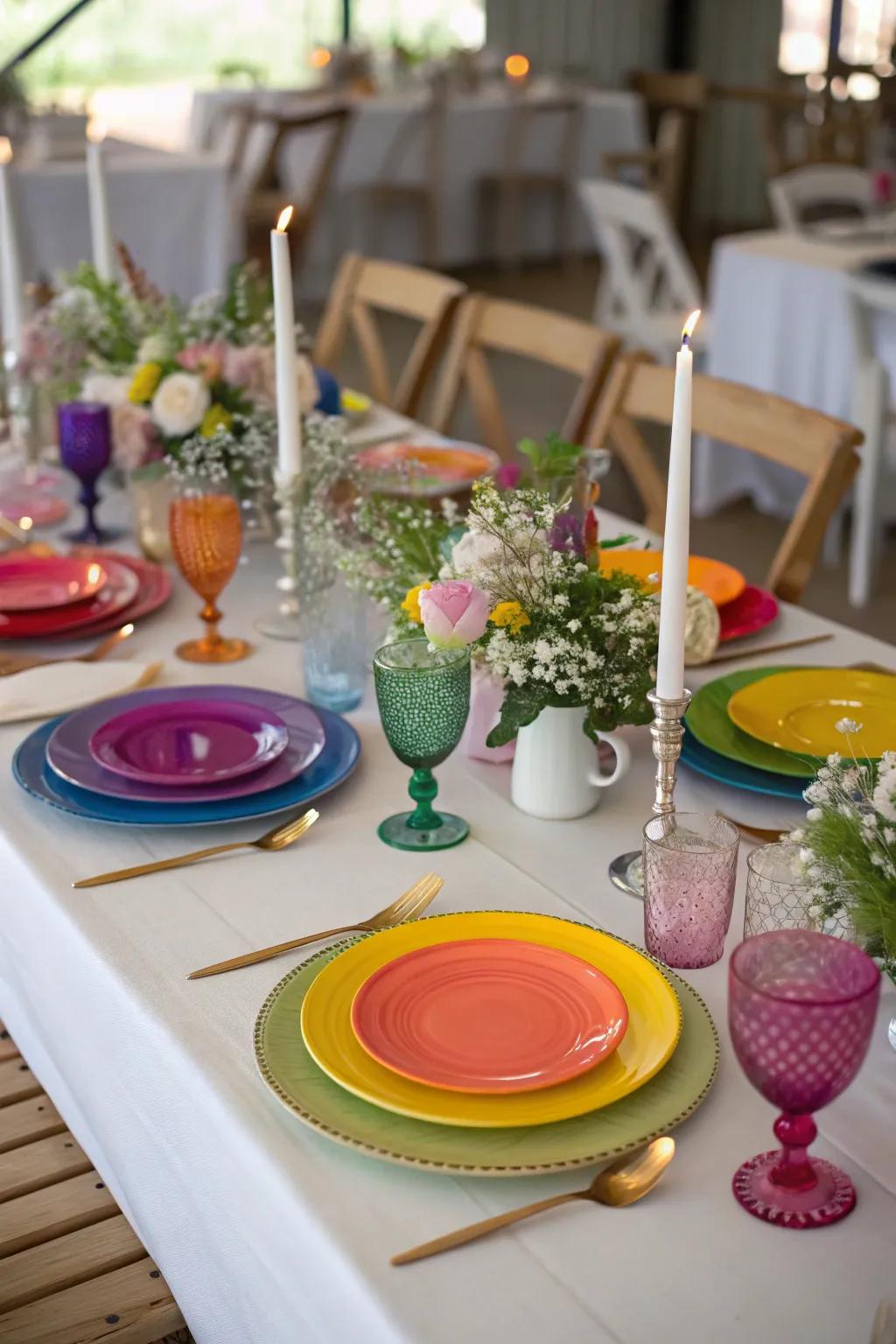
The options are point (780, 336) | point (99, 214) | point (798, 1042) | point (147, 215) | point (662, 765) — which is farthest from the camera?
point (147, 215)

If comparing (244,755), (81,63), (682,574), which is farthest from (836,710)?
(81,63)

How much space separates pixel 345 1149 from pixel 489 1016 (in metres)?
0.14

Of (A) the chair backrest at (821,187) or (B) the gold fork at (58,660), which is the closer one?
→ (B) the gold fork at (58,660)

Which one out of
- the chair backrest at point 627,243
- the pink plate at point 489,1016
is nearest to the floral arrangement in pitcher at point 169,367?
the pink plate at point 489,1016

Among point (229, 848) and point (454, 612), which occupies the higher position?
point (454, 612)

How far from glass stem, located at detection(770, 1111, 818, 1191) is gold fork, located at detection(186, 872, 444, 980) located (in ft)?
1.10

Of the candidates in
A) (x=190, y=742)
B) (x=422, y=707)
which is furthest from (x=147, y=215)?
(x=422, y=707)

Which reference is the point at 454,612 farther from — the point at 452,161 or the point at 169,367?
the point at 452,161

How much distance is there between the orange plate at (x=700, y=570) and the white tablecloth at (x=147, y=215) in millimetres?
3525

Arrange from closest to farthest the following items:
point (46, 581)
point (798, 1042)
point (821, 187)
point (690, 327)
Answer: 1. point (798, 1042)
2. point (690, 327)
3. point (46, 581)
4. point (821, 187)

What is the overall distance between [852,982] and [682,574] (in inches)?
13.7

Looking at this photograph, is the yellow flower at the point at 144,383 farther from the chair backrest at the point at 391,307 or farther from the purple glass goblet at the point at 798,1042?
the purple glass goblet at the point at 798,1042

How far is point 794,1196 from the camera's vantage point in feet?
2.75

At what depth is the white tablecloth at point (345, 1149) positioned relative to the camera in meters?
0.78
